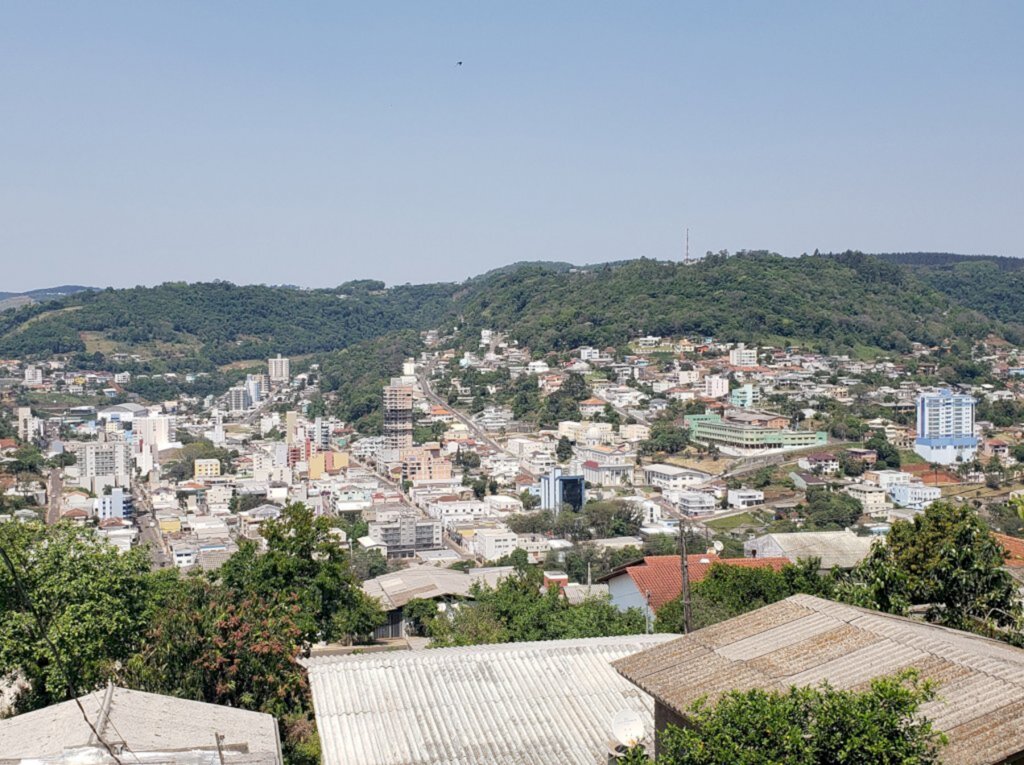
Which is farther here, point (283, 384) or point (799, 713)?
point (283, 384)

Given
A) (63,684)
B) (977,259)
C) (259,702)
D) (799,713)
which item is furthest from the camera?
(977,259)

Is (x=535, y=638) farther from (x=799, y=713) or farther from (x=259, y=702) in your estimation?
(x=799, y=713)

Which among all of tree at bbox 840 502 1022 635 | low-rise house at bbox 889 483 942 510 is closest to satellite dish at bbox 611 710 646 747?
tree at bbox 840 502 1022 635

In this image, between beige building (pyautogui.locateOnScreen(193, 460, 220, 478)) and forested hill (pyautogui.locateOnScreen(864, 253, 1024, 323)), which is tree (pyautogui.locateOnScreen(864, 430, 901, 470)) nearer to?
beige building (pyautogui.locateOnScreen(193, 460, 220, 478))

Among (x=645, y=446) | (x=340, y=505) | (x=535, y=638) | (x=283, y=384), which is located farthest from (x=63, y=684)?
(x=283, y=384)

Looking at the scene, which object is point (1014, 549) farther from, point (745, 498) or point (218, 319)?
point (218, 319)

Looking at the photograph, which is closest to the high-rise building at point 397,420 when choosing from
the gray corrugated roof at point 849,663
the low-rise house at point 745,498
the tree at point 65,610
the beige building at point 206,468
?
the beige building at point 206,468

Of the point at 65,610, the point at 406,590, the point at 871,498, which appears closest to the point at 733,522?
the point at 871,498
